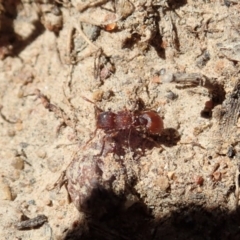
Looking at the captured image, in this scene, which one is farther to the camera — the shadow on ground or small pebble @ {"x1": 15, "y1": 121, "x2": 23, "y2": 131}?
small pebble @ {"x1": 15, "y1": 121, "x2": 23, "y2": 131}

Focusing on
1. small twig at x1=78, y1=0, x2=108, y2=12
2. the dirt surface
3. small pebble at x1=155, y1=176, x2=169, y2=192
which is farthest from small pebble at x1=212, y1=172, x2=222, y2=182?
small twig at x1=78, y1=0, x2=108, y2=12

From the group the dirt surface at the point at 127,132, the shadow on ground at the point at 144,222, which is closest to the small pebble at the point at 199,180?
the dirt surface at the point at 127,132

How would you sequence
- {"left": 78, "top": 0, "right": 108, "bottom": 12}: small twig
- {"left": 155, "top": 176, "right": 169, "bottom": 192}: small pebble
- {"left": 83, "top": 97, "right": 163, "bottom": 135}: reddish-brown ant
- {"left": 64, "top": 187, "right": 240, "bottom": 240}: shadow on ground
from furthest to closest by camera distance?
1. {"left": 78, "top": 0, "right": 108, "bottom": 12}: small twig
2. {"left": 83, "top": 97, "right": 163, "bottom": 135}: reddish-brown ant
3. {"left": 155, "top": 176, "right": 169, "bottom": 192}: small pebble
4. {"left": 64, "top": 187, "right": 240, "bottom": 240}: shadow on ground

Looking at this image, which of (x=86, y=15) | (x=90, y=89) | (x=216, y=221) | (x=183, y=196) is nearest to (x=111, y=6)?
(x=86, y=15)

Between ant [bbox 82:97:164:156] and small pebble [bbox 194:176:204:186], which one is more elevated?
ant [bbox 82:97:164:156]

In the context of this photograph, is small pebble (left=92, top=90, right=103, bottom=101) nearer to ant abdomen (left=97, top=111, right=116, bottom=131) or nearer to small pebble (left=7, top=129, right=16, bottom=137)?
ant abdomen (left=97, top=111, right=116, bottom=131)

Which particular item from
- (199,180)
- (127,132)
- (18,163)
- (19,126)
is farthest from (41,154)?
(199,180)

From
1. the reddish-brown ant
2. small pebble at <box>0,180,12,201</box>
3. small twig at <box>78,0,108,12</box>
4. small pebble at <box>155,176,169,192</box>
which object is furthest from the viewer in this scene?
small twig at <box>78,0,108,12</box>

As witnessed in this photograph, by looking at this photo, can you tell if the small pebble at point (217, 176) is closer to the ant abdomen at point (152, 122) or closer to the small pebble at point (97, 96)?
the ant abdomen at point (152, 122)
